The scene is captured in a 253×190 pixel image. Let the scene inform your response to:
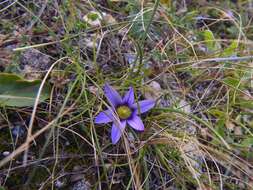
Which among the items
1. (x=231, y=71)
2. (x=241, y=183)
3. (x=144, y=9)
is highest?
(x=144, y=9)

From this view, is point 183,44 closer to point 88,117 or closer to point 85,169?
point 88,117

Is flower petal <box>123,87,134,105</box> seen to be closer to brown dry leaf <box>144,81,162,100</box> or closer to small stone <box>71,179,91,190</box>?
brown dry leaf <box>144,81,162,100</box>

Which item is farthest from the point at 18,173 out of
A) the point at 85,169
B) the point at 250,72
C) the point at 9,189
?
the point at 250,72

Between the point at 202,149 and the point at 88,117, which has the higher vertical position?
the point at 88,117

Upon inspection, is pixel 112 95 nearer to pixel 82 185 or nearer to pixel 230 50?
pixel 82 185

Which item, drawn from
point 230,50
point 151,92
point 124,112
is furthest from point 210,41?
point 124,112

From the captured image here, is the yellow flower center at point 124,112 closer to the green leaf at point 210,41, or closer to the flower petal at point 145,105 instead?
the flower petal at point 145,105

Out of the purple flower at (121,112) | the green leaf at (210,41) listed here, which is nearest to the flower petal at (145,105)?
the purple flower at (121,112)
